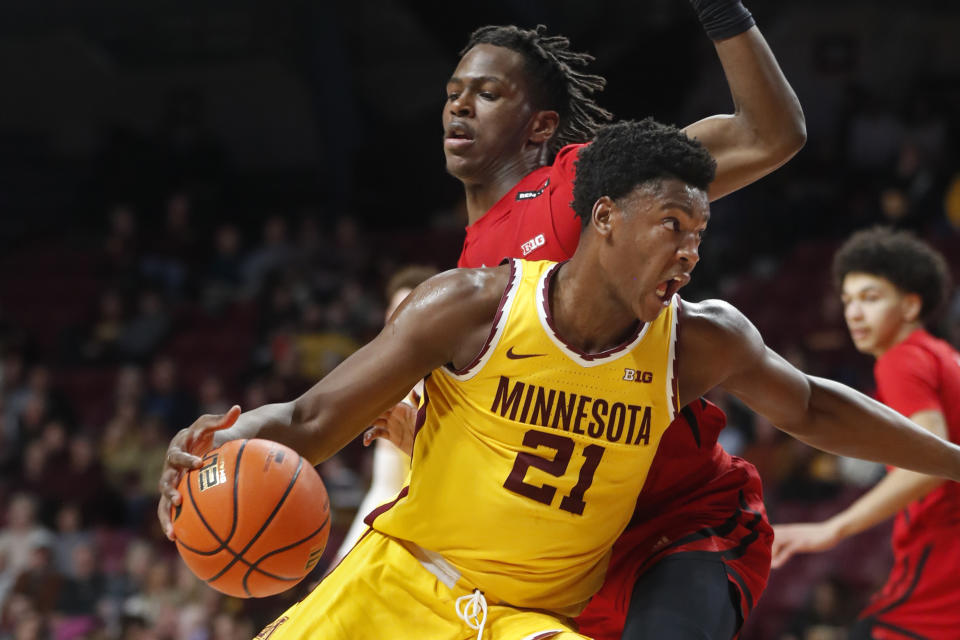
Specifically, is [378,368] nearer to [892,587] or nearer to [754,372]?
[754,372]

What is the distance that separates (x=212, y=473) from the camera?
8.84ft

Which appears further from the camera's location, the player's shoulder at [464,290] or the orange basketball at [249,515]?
the player's shoulder at [464,290]

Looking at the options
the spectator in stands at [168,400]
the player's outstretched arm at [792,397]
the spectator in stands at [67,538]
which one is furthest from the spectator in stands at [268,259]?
the player's outstretched arm at [792,397]

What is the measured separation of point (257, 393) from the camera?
1057 cm

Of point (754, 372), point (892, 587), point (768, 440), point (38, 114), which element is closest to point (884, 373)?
point (892, 587)

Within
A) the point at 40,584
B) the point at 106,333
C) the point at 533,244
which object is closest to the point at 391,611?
the point at 533,244

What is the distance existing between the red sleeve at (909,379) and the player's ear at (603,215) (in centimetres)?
191

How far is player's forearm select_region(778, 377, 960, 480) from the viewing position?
3314mm

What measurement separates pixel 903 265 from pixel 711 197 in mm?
1563

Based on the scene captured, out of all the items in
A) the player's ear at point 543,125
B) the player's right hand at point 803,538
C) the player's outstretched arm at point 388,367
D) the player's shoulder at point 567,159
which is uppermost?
the player's ear at point 543,125

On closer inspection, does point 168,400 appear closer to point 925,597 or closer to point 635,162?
point 925,597

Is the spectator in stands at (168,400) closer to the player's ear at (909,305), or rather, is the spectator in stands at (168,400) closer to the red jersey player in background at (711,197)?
the player's ear at (909,305)

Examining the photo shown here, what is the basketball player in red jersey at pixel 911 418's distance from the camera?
14.0 feet

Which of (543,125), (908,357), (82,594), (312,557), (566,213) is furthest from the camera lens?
(82,594)
